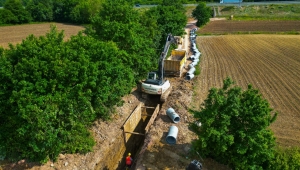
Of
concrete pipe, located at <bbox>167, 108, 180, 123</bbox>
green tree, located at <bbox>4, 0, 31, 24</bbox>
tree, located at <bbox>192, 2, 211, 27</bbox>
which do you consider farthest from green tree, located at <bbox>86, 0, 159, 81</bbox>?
green tree, located at <bbox>4, 0, 31, 24</bbox>

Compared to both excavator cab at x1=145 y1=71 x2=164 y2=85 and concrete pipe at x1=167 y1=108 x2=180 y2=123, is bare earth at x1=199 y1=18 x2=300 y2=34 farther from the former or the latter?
concrete pipe at x1=167 y1=108 x2=180 y2=123

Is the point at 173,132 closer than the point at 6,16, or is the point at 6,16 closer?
the point at 173,132

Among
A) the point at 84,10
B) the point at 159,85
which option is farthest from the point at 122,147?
the point at 84,10

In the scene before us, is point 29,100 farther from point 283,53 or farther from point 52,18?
point 52,18

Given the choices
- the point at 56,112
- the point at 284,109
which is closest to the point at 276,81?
the point at 284,109

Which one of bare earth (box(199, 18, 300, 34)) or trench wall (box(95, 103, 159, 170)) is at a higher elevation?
bare earth (box(199, 18, 300, 34))

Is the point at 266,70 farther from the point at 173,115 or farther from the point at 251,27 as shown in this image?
the point at 251,27

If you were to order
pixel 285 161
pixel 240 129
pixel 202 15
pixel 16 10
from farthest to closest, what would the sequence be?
pixel 16 10
pixel 202 15
pixel 240 129
pixel 285 161
